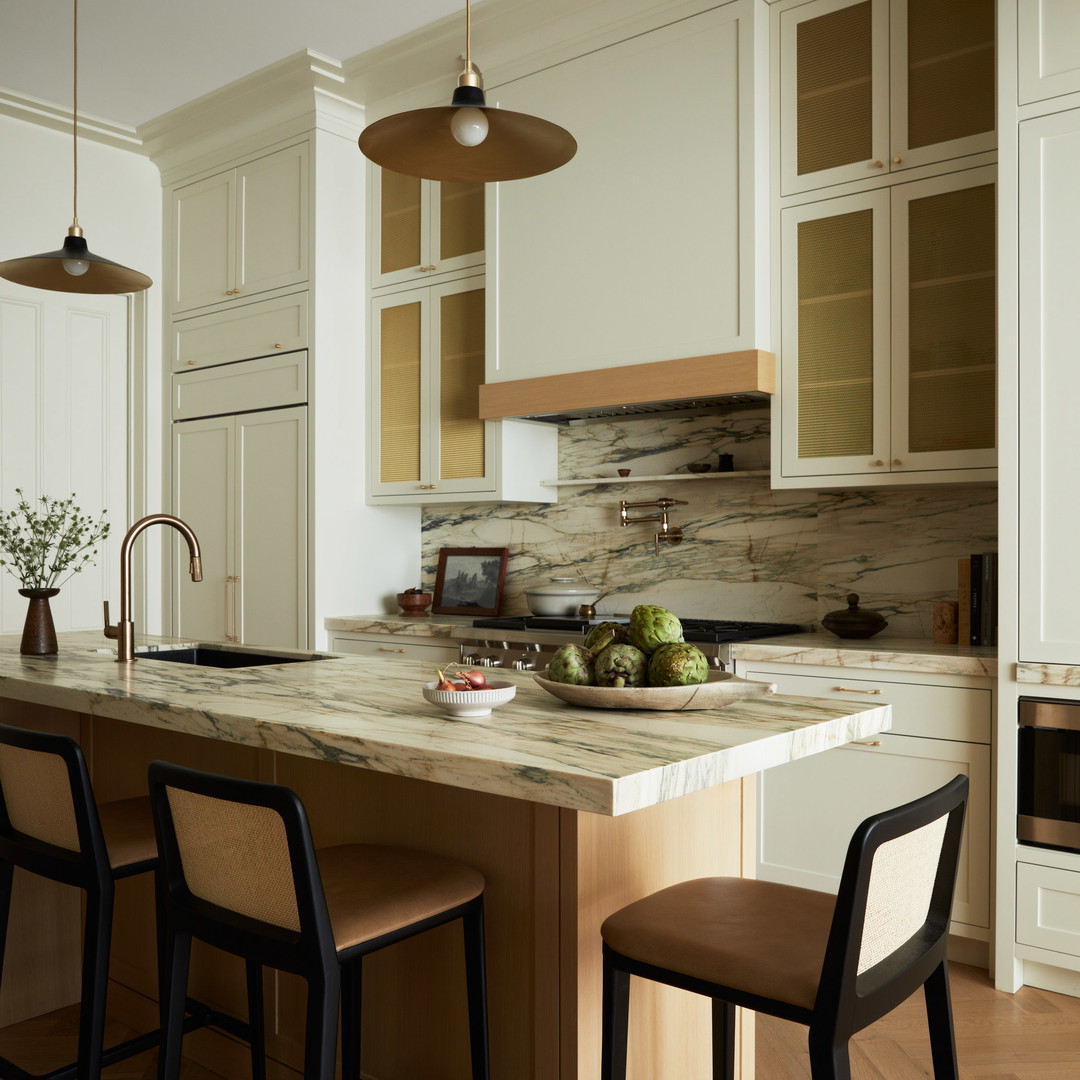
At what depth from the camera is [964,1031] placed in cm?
256

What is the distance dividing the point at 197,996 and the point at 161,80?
384 centimetres

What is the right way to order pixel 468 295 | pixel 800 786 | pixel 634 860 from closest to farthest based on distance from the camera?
pixel 634 860 → pixel 800 786 → pixel 468 295

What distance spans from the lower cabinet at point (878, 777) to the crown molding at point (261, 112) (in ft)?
10.1

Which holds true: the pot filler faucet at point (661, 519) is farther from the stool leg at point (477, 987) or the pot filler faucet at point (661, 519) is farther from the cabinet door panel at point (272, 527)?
the stool leg at point (477, 987)

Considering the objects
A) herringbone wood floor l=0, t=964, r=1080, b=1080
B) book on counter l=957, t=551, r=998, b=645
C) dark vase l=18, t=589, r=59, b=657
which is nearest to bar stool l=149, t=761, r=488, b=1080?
herringbone wood floor l=0, t=964, r=1080, b=1080

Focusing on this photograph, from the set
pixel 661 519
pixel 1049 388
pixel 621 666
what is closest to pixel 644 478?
pixel 661 519

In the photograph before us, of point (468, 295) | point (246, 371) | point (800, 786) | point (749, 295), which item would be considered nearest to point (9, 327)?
point (246, 371)

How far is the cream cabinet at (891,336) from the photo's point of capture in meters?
3.11

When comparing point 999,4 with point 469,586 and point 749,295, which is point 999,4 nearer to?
point 749,295

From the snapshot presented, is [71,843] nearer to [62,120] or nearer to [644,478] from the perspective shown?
[644,478]

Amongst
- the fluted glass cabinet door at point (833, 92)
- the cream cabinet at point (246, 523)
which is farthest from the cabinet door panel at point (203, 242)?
the fluted glass cabinet door at point (833, 92)

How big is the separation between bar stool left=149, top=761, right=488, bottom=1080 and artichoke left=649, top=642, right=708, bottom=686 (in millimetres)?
456

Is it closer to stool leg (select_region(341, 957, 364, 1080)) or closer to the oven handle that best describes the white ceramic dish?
stool leg (select_region(341, 957, 364, 1080))

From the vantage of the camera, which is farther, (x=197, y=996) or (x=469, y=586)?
(x=469, y=586)
